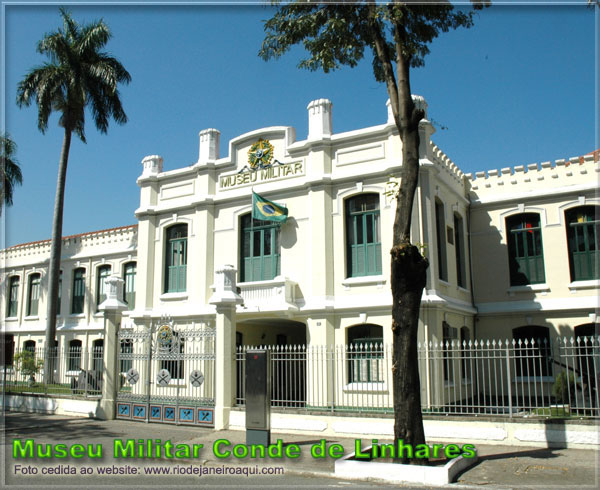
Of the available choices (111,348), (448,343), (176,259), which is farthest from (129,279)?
(448,343)

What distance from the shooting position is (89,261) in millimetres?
25906

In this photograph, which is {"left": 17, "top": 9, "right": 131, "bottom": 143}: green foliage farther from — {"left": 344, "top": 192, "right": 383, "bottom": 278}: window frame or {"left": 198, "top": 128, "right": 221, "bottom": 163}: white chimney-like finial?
{"left": 344, "top": 192, "right": 383, "bottom": 278}: window frame

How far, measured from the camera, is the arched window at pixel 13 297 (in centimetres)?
2836

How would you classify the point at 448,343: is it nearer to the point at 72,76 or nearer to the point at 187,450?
the point at 187,450

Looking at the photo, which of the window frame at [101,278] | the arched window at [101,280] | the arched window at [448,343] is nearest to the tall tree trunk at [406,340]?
the arched window at [448,343]

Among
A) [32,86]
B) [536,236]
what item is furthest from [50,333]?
[536,236]

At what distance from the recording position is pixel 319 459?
33.4 feet

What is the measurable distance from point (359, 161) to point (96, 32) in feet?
46.1

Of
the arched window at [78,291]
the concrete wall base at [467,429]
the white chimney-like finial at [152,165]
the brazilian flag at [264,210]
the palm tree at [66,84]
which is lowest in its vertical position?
the concrete wall base at [467,429]

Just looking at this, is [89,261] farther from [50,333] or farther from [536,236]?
[536,236]

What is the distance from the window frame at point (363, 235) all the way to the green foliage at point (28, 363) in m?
12.7

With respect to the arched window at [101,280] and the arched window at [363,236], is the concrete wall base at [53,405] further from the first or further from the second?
the arched window at [363,236]

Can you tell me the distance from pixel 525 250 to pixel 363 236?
5.73m

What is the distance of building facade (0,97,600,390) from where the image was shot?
1587 cm
